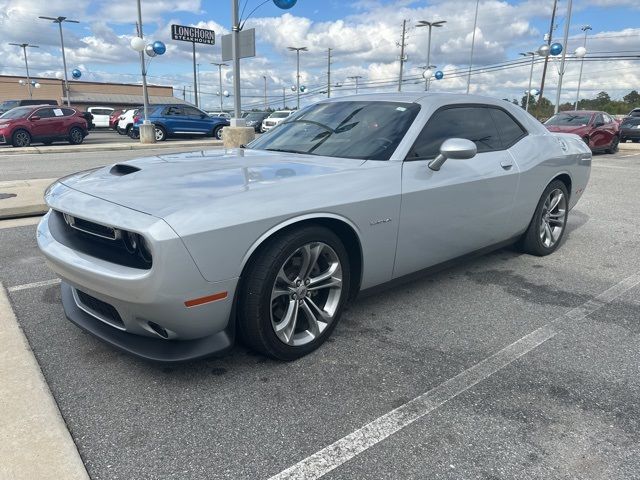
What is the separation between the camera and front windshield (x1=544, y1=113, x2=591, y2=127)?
1656cm

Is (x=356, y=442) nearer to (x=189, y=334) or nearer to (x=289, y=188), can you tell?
(x=189, y=334)

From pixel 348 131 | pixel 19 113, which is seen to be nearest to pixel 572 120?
pixel 348 131

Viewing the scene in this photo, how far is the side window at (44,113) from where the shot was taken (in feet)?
60.8

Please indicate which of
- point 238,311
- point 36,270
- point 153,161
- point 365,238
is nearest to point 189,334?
point 238,311

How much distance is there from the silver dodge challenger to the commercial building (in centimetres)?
5816

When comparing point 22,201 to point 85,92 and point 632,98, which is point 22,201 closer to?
point 85,92

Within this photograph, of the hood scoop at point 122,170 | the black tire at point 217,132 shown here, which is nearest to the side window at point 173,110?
the black tire at point 217,132

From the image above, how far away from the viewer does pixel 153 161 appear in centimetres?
334

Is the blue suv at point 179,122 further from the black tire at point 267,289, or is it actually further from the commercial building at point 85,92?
the commercial building at point 85,92

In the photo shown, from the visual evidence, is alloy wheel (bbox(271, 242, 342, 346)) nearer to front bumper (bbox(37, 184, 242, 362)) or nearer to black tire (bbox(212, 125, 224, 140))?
front bumper (bbox(37, 184, 242, 362))

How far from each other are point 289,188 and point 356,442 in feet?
4.28

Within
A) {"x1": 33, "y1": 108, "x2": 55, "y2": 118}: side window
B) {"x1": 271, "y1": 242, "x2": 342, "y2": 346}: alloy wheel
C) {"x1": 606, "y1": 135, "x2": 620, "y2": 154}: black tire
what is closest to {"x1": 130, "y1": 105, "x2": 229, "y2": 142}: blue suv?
{"x1": 33, "y1": 108, "x2": 55, "y2": 118}: side window

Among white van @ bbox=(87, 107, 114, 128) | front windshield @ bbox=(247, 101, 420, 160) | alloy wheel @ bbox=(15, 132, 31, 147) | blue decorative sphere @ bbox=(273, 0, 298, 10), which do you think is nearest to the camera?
front windshield @ bbox=(247, 101, 420, 160)

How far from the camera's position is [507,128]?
4.34 meters
